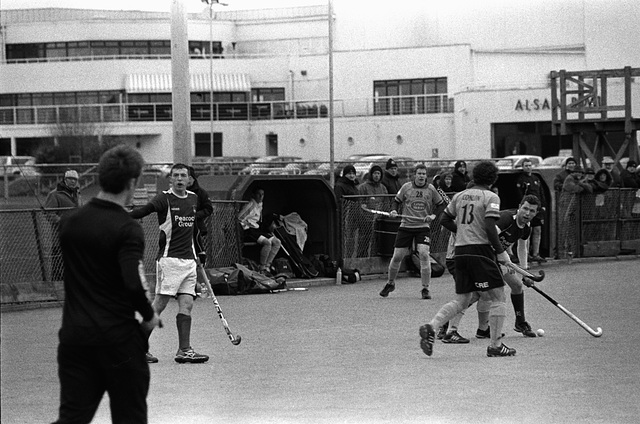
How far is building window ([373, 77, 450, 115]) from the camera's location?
6531 centimetres

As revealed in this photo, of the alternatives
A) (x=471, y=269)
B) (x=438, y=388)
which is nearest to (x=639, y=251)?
(x=471, y=269)

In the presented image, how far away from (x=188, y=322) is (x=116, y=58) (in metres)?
63.6

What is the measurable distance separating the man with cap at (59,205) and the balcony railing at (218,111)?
4907 cm

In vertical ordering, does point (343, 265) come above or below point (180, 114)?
below

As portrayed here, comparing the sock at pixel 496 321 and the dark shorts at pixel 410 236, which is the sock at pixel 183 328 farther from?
the dark shorts at pixel 410 236

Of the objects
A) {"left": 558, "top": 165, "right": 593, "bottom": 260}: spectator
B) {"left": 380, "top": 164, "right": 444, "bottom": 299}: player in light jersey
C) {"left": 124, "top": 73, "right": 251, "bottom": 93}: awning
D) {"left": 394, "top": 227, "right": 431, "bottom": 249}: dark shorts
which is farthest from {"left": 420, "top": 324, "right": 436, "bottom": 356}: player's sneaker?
{"left": 124, "top": 73, "right": 251, "bottom": 93}: awning

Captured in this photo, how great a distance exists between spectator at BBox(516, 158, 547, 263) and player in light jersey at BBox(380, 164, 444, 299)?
18.3ft

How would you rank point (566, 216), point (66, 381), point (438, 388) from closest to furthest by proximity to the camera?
point (66, 381) < point (438, 388) < point (566, 216)

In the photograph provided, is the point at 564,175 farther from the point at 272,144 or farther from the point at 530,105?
the point at 272,144

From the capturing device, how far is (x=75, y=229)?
5.85 meters

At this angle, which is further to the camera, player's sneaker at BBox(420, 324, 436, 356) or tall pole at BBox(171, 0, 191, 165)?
tall pole at BBox(171, 0, 191, 165)

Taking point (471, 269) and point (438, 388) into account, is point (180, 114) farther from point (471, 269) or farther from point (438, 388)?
point (438, 388)

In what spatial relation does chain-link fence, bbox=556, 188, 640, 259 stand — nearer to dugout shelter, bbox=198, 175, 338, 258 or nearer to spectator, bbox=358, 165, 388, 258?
spectator, bbox=358, 165, 388, 258

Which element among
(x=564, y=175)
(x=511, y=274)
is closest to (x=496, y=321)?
(x=511, y=274)
